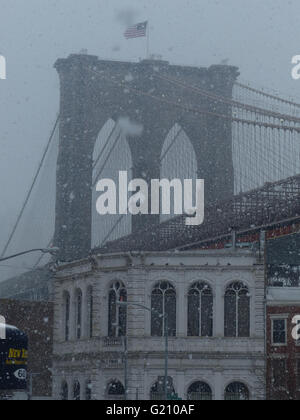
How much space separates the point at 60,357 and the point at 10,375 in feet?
73.9

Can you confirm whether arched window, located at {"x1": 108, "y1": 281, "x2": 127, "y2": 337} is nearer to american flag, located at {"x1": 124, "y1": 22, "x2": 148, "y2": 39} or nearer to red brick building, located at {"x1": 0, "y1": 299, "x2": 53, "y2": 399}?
red brick building, located at {"x1": 0, "y1": 299, "x2": 53, "y2": 399}

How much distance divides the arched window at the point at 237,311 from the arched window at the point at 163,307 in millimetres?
2190

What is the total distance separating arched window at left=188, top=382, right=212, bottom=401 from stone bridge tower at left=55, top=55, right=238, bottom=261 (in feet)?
212

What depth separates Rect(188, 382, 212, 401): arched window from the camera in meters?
A: 39.2

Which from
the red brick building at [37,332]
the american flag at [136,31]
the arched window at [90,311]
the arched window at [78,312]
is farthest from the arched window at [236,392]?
the american flag at [136,31]

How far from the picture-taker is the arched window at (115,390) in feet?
131

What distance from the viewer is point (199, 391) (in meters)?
39.3

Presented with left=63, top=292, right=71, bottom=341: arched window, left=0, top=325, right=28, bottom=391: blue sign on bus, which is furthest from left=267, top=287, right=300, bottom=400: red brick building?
left=0, top=325, right=28, bottom=391: blue sign on bus

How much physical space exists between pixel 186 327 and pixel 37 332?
19.6 m

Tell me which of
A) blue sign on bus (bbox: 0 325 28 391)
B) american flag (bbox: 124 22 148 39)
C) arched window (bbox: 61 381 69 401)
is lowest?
arched window (bbox: 61 381 69 401)

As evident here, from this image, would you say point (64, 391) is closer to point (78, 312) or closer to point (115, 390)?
point (78, 312)

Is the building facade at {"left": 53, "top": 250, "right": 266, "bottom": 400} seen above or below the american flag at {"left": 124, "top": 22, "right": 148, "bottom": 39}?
below

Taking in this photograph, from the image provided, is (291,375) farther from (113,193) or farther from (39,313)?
(113,193)
